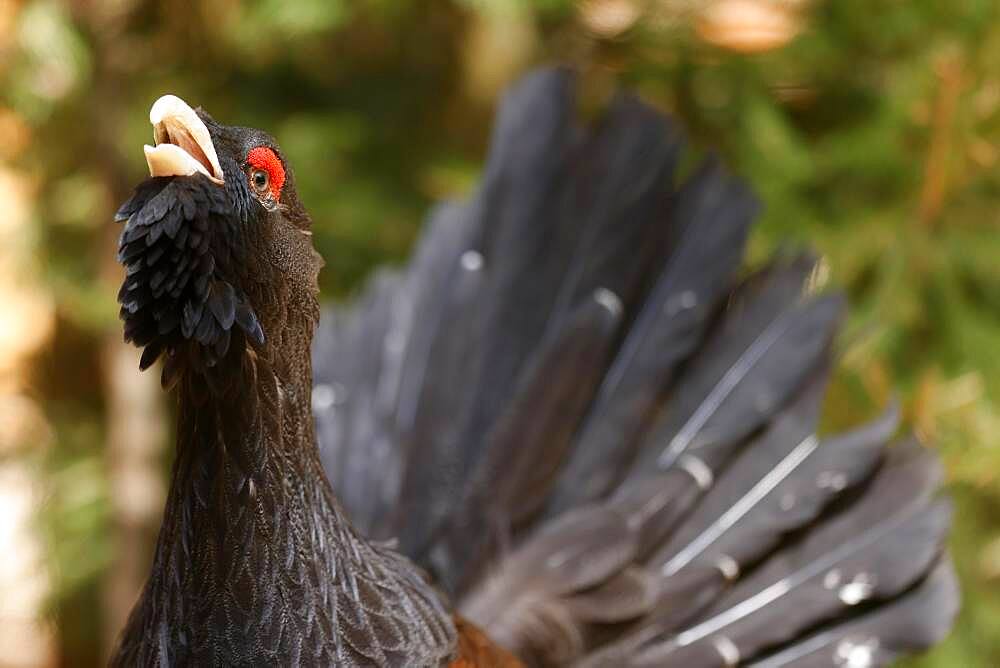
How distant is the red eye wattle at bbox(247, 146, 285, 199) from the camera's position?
1.09 m

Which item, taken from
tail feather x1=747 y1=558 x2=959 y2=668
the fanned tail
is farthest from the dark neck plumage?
tail feather x1=747 y1=558 x2=959 y2=668

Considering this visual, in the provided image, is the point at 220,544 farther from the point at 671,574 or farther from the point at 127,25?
the point at 127,25

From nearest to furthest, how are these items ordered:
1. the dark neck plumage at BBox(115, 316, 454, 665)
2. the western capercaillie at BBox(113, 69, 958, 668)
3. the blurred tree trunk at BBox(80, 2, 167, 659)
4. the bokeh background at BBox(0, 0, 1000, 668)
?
the dark neck plumage at BBox(115, 316, 454, 665) < the western capercaillie at BBox(113, 69, 958, 668) < the bokeh background at BBox(0, 0, 1000, 668) < the blurred tree trunk at BBox(80, 2, 167, 659)

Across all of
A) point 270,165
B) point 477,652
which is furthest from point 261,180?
point 477,652

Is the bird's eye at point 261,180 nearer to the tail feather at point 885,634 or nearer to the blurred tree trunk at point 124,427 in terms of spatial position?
the tail feather at point 885,634

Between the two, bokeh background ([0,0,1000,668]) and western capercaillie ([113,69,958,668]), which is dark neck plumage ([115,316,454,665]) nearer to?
western capercaillie ([113,69,958,668])

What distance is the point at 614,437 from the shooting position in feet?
6.19

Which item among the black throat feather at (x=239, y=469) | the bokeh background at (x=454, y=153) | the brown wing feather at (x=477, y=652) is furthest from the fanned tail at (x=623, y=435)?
the black throat feather at (x=239, y=469)

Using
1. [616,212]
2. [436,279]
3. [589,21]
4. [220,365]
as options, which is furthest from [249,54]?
[220,365]

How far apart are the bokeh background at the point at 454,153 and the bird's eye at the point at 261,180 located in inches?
47.4

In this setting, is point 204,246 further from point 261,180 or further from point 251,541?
point 251,541

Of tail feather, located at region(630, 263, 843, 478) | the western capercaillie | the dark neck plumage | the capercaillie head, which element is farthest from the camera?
tail feather, located at region(630, 263, 843, 478)

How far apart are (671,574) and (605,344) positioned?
399 mm

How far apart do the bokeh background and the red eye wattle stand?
1.19m
